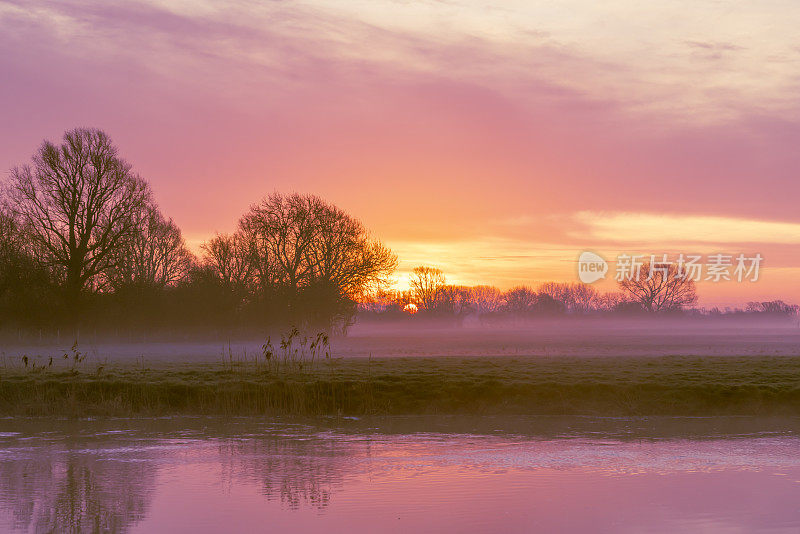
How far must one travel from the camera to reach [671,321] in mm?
138500

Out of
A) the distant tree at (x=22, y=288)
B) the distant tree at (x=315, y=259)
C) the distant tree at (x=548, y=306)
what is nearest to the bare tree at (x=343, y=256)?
the distant tree at (x=315, y=259)

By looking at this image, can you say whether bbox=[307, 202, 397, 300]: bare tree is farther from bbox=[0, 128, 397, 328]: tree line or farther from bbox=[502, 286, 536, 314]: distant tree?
bbox=[502, 286, 536, 314]: distant tree

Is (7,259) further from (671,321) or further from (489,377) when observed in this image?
(671,321)

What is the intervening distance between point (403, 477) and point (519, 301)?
6189 inches

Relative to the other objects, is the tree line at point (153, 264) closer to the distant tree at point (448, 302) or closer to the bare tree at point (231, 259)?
the bare tree at point (231, 259)

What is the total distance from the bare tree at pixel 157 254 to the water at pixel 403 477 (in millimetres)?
59782

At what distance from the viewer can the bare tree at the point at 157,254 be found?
3174 inches

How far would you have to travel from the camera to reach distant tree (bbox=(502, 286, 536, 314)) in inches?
6585

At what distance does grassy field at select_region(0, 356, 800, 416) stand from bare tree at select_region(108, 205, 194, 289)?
164 ft

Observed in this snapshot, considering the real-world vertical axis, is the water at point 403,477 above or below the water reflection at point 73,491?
below

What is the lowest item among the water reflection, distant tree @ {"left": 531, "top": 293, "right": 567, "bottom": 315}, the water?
the water

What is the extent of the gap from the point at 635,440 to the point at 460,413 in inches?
272

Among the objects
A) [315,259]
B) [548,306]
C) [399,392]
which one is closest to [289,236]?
[315,259]

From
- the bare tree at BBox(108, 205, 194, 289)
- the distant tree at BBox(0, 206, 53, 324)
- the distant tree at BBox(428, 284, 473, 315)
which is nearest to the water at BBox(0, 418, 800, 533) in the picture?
the distant tree at BBox(0, 206, 53, 324)
